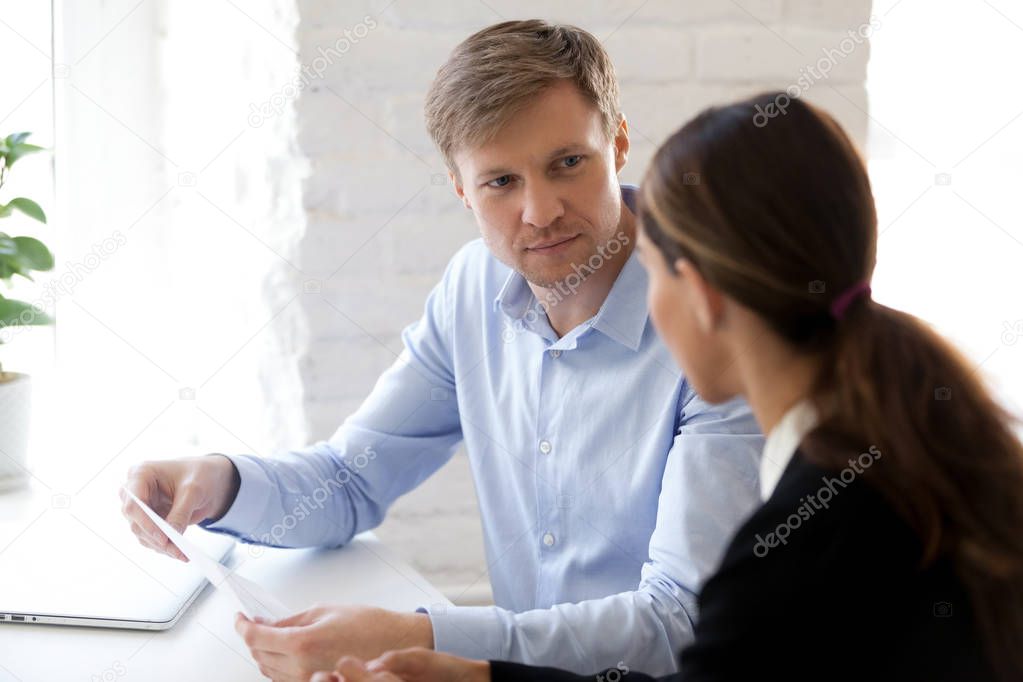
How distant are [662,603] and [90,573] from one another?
1.86 feet

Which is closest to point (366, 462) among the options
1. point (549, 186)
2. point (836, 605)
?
point (549, 186)

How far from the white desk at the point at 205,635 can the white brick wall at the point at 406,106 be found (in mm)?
511

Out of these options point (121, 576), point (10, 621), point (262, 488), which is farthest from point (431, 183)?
point (10, 621)

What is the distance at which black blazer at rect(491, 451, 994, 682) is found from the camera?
24.6 inches

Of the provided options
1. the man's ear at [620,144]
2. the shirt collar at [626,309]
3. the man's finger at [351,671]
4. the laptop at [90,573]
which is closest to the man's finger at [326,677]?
the man's finger at [351,671]

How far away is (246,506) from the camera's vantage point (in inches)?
44.9

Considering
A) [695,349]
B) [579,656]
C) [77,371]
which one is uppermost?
[695,349]

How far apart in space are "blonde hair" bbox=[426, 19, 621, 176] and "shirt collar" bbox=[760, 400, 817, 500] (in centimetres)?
54

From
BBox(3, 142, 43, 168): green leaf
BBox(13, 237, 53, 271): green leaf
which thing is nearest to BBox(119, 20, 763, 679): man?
BBox(13, 237, 53, 271): green leaf

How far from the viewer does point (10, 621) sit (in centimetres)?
95

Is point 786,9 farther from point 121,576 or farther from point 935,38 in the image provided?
point 121,576

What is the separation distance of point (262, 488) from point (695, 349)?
597 mm

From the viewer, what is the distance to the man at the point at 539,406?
1.07 metres

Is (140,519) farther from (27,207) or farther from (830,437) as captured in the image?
(830,437)
